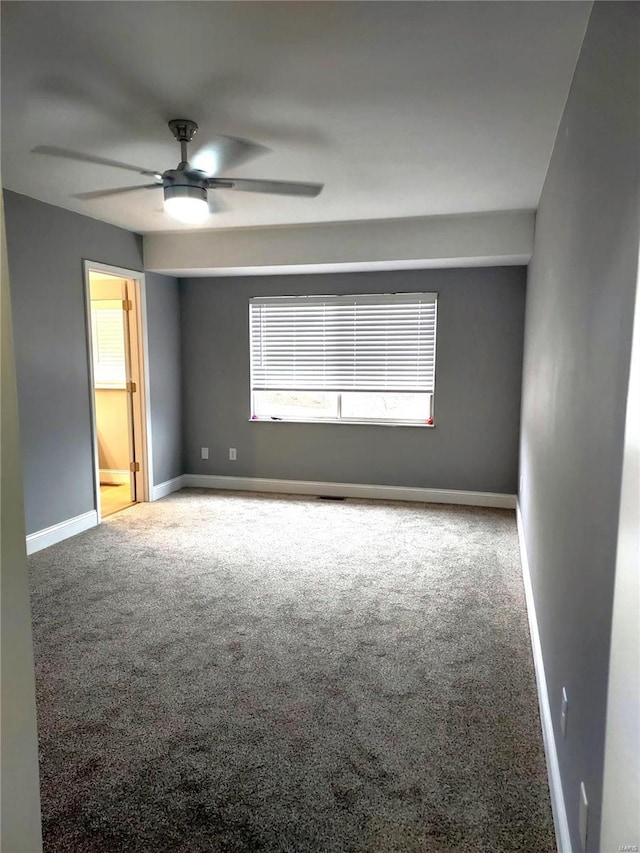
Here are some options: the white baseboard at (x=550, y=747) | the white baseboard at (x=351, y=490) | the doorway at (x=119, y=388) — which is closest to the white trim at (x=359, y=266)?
the doorway at (x=119, y=388)

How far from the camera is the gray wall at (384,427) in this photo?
198 inches

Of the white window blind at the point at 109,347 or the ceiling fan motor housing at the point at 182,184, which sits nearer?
the ceiling fan motor housing at the point at 182,184

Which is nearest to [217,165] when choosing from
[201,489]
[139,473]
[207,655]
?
[207,655]

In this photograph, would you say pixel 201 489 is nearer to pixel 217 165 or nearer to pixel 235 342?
pixel 235 342

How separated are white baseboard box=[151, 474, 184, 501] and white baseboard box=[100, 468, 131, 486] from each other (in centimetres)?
80

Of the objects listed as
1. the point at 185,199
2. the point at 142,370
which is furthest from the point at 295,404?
the point at 185,199

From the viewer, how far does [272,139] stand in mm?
2754

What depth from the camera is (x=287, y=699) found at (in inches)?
90.8

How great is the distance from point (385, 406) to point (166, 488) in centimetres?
238

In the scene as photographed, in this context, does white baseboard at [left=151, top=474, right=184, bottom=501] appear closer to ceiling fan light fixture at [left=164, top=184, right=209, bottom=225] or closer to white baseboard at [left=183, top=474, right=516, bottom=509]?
white baseboard at [left=183, top=474, right=516, bottom=509]

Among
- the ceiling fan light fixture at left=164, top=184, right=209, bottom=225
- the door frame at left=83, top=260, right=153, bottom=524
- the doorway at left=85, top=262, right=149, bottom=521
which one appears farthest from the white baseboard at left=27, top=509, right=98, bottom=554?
the ceiling fan light fixture at left=164, top=184, right=209, bottom=225

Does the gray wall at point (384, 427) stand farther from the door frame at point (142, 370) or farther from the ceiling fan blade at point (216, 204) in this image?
the ceiling fan blade at point (216, 204)

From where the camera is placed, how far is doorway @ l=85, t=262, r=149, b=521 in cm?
521

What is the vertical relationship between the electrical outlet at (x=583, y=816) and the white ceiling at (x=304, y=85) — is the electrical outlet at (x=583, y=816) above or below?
below
